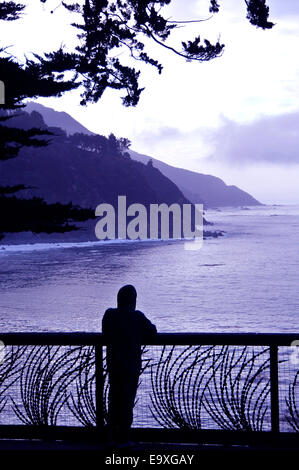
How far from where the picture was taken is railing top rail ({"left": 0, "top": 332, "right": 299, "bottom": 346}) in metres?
5.30

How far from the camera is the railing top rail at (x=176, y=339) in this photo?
5.30 meters

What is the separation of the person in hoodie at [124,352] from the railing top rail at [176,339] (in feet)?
0.61

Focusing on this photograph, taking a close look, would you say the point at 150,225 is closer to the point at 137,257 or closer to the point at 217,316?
the point at 137,257

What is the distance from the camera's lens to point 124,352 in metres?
Answer: 5.15

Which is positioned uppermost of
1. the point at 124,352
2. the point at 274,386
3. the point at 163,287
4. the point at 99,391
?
the point at 124,352

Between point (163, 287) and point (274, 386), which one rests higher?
point (274, 386)

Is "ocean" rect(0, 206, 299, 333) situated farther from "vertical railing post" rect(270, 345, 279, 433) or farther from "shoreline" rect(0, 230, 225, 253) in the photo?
"vertical railing post" rect(270, 345, 279, 433)

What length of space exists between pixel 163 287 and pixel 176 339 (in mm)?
76851

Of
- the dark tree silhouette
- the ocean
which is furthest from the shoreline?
the dark tree silhouette

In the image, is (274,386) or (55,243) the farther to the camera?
(55,243)

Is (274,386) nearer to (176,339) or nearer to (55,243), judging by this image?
(176,339)

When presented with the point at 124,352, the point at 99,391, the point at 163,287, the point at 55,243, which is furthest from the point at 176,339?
the point at 55,243

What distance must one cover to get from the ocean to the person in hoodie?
42682 mm

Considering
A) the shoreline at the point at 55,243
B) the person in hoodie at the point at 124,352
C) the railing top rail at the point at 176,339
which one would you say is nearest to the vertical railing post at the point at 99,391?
the railing top rail at the point at 176,339
